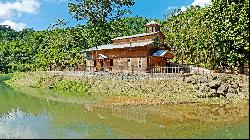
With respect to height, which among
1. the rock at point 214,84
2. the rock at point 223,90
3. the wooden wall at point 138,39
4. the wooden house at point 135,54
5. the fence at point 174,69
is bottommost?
the rock at point 223,90

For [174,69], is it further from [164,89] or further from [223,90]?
[223,90]

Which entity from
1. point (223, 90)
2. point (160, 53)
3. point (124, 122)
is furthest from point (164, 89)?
point (124, 122)

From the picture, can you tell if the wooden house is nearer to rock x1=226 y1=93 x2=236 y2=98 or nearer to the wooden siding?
the wooden siding

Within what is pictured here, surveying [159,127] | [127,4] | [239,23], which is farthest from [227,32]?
[127,4]

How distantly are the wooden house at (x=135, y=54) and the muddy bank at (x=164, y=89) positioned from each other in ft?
19.2

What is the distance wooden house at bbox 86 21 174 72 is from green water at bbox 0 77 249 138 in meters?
18.0

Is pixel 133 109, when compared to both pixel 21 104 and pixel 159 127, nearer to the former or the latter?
pixel 159 127

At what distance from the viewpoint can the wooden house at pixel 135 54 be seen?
4950 centimetres

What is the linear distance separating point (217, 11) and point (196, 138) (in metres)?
23.9

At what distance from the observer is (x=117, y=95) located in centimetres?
3928

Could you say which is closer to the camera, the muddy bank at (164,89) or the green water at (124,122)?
the green water at (124,122)

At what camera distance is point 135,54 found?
5106cm

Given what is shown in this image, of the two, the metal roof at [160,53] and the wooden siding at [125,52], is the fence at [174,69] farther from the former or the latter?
the metal roof at [160,53]

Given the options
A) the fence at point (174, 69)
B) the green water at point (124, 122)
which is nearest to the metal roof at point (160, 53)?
the fence at point (174, 69)
